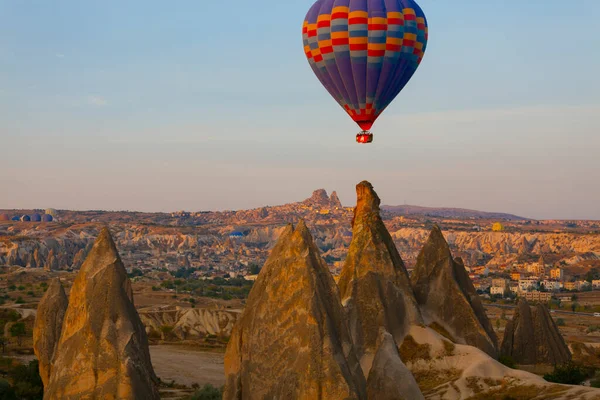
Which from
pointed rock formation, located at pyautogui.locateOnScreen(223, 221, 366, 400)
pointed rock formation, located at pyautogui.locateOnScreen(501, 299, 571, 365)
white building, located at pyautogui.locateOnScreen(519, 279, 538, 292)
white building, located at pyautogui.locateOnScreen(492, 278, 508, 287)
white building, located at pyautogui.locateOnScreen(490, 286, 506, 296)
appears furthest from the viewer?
white building, located at pyautogui.locateOnScreen(492, 278, 508, 287)

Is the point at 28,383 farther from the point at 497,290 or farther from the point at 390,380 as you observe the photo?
the point at 497,290

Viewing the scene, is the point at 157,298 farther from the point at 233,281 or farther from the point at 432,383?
the point at 432,383

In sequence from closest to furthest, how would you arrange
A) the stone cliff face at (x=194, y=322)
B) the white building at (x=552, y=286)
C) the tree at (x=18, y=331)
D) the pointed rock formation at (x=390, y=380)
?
1. the pointed rock formation at (x=390, y=380)
2. the tree at (x=18, y=331)
3. the stone cliff face at (x=194, y=322)
4. the white building at (x=552, y=286)

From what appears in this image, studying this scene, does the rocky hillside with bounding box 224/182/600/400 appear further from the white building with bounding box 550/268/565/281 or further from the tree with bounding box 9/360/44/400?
the white building with bounding box 550/268/565/281

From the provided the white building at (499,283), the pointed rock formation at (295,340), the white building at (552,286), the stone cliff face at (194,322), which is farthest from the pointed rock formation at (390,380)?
the white building at (552,286)

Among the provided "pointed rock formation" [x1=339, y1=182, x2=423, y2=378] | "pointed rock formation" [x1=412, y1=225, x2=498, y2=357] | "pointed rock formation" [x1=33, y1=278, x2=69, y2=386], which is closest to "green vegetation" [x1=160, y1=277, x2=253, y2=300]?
"pointed rock formation" [x1=412, y1=225, x2=498, y2=357]

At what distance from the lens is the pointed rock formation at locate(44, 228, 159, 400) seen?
47.3 ft

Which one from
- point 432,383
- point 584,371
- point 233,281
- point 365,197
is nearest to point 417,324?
point 432,383

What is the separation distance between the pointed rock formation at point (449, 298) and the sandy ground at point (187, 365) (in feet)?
29.2

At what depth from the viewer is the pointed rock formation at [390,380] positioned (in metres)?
15.5

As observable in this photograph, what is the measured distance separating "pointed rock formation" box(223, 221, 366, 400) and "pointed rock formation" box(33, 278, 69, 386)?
7043mm

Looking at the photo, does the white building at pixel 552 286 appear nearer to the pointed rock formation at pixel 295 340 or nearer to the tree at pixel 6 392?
the tree at pixel 6 392

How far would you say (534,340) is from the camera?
105 feet

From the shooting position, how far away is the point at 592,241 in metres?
186
